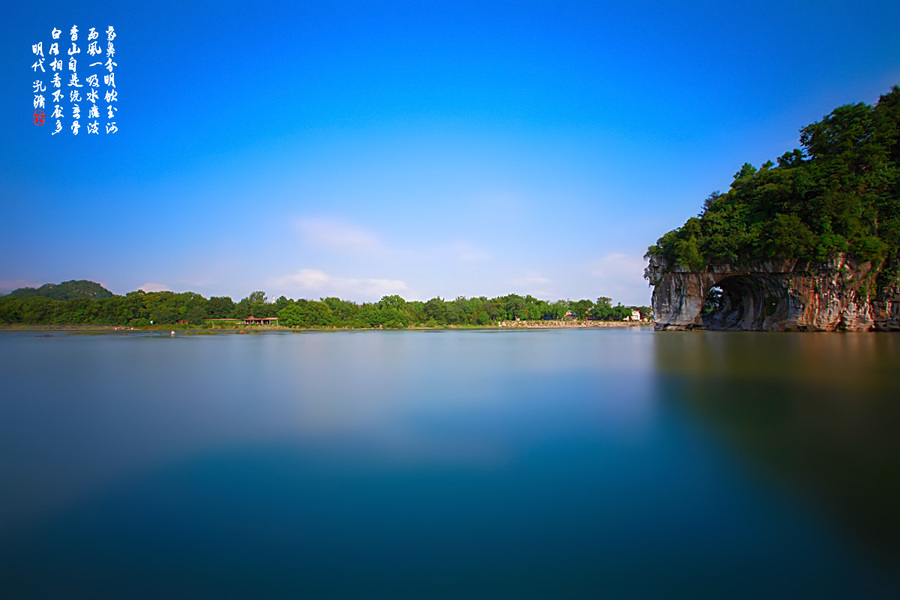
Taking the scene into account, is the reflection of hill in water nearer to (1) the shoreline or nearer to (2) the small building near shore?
(1) the shoreline

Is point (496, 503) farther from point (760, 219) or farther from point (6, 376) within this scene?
A: point (760, 219)

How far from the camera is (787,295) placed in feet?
111

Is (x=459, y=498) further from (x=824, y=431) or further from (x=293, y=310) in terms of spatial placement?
(x=293, y=310)

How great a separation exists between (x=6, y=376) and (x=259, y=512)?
48.1ft

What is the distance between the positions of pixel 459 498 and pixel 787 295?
41173 mm

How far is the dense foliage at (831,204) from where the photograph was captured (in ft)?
97.9

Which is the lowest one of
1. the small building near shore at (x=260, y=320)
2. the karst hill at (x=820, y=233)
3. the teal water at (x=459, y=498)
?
the teal water at (x=459, y=498)

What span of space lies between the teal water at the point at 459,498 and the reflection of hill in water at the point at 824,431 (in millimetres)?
33

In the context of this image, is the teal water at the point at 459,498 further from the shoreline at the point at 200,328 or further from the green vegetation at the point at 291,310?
the green vegetation at the point at 291,310

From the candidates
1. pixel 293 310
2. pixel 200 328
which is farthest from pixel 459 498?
pixel 293 310

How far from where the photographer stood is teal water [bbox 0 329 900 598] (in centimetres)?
235

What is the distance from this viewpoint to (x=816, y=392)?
7648 millimetres

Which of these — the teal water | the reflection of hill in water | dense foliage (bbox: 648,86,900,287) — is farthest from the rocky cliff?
the teal water

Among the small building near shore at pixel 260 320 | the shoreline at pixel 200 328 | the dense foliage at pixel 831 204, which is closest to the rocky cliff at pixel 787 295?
the dense foliage at pixel 831 204
